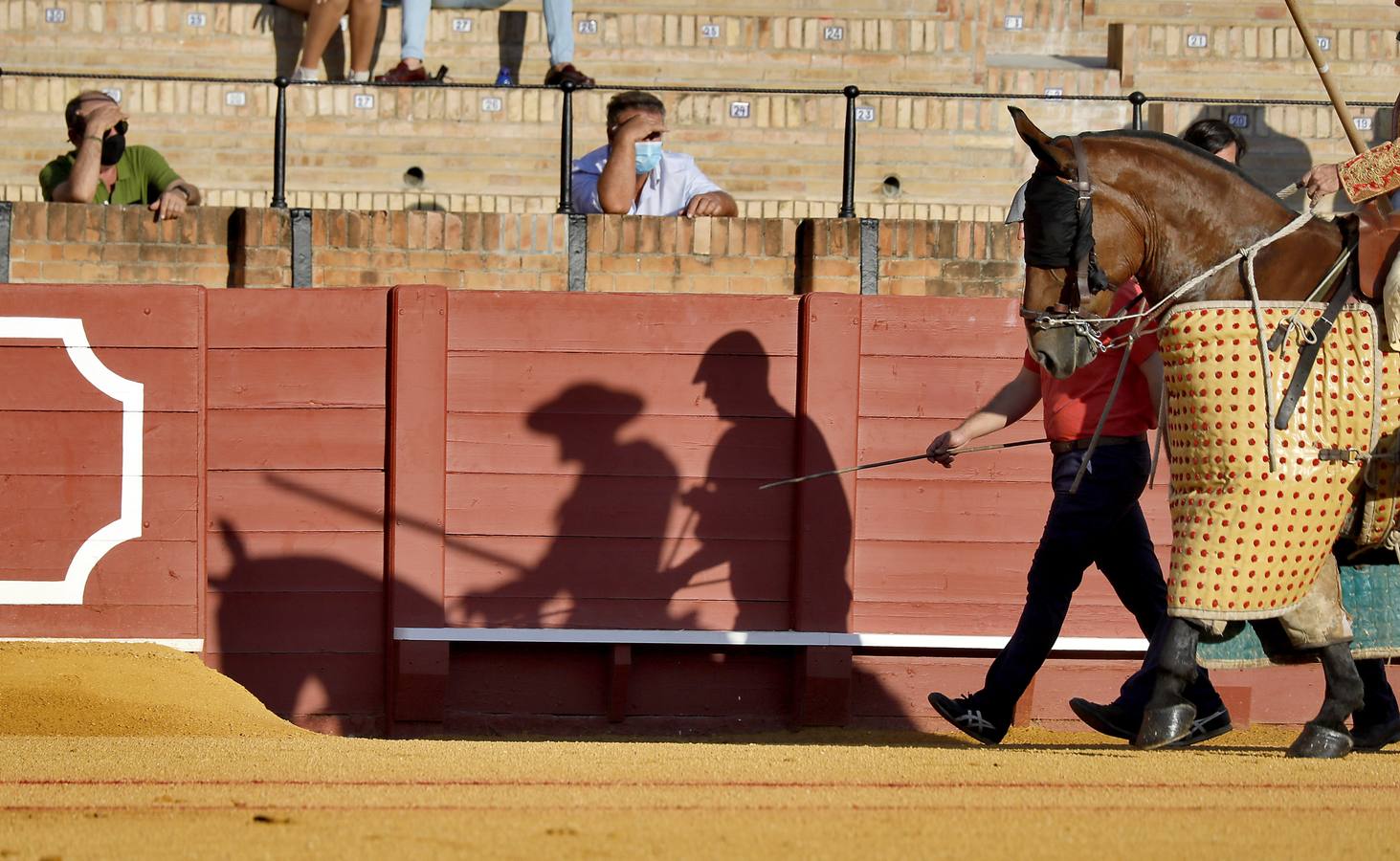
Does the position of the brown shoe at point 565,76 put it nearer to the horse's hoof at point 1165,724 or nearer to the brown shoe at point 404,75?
the brown shoe at point 404,75

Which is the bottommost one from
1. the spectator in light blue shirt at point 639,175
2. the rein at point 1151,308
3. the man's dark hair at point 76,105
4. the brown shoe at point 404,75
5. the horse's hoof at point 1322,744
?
the horse's hoof at point 1322,744

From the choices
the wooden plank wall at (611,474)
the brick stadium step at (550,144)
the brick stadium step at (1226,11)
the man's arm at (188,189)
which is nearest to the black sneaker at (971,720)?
the wooden plank wall at (611,474)

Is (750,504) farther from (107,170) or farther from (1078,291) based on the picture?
(107,170)


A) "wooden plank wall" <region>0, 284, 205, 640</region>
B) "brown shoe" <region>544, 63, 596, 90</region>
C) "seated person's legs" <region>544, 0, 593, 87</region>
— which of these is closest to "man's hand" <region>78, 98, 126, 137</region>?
"wooden plank wall" <region>0, 284, 205, 640</region>

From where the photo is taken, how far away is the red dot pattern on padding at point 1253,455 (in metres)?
4.58

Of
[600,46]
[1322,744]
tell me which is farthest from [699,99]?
[1322,744]

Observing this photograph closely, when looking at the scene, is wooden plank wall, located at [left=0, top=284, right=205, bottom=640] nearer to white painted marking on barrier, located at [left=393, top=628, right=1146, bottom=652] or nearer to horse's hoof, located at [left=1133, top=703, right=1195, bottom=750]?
white painted marking on barrier, located at [left=393, top=628, right=1146, bottom=652]

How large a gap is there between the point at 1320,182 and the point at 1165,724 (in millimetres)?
1545

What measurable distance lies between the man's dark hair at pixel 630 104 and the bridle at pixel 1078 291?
3.94 m

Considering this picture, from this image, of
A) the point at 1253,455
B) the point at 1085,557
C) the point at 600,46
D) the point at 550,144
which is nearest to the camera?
the point at 1253,455

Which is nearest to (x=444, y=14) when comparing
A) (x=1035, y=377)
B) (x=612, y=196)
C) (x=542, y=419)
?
(x=612, y=196)

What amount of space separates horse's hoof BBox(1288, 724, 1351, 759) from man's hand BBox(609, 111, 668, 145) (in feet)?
14.6

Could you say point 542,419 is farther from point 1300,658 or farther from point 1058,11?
point 1058,11

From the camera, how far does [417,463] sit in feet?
23.1
